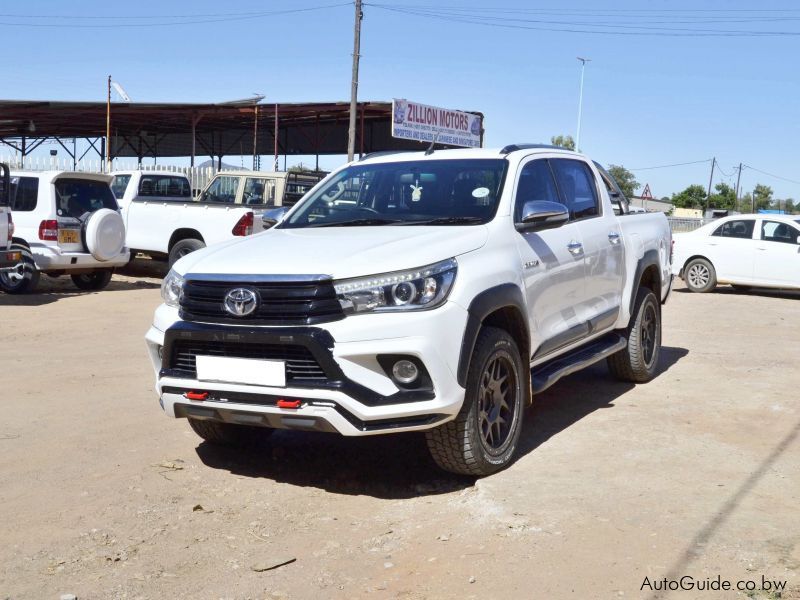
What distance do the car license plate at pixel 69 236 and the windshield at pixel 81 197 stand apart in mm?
251

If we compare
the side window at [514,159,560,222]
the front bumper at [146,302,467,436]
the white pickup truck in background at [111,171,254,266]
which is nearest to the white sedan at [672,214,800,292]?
the white pickup truck in background at [111,171,254,266]

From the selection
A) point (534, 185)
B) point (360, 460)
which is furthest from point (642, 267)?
point (360, 460)

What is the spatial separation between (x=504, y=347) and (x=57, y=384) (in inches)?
160

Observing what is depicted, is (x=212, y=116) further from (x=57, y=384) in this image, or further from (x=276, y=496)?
(x=276, y=496)

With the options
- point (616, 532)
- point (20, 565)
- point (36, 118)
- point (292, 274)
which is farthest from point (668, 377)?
point (36, 118)

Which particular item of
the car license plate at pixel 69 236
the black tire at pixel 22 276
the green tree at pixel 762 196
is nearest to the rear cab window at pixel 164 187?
the car license plate at pixel 69 236

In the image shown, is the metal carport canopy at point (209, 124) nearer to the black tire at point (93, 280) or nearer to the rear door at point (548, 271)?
the black tire at point (93, 280)

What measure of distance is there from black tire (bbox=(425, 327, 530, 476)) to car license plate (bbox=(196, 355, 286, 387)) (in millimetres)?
844

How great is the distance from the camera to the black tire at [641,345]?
24.3 feet

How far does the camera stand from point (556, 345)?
19.0 feet

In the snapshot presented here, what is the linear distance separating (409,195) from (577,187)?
5.20 ft

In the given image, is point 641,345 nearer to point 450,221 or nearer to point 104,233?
point 450,221

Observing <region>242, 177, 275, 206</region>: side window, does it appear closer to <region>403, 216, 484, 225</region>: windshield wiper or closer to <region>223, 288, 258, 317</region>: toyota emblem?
<region>403, 216, 484, 225</region>: windshield wiper

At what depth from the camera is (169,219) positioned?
49.1 feet
